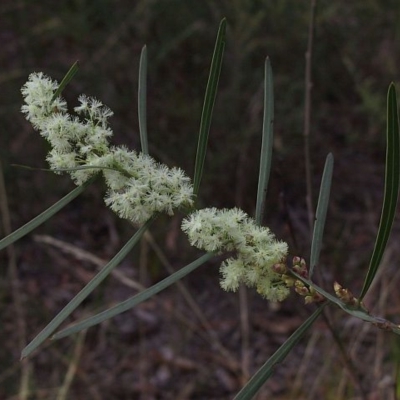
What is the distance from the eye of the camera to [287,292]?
1031 millimetres

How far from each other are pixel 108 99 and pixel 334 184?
4.88ft

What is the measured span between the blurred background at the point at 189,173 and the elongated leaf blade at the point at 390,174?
7.14 ft

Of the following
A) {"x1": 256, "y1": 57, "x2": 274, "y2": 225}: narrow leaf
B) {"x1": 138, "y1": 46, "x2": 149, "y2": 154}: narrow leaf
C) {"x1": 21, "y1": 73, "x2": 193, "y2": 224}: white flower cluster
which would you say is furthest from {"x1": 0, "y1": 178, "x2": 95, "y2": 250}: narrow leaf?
{"x1": 256, "y1": 57, "x2": 274, "y2": 225}: narrow leaf

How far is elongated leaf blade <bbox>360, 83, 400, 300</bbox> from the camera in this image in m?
0.92

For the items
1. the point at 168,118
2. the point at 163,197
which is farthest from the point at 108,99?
the point at 163,197

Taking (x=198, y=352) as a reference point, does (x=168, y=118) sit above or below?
above

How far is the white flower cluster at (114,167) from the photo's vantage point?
1.03m

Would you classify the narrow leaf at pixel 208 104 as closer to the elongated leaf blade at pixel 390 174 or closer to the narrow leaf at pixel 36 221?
the narrow leaf at pixel 36 221

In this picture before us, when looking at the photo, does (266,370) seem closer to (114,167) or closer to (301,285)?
(301,285)

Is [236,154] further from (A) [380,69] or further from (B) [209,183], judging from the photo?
(A) [380,69]

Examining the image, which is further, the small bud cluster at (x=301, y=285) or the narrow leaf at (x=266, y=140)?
the narrow leaf at (x=266, y=140)

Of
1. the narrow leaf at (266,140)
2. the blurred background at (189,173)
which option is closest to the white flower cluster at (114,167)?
the narrow leaf at (266,140)

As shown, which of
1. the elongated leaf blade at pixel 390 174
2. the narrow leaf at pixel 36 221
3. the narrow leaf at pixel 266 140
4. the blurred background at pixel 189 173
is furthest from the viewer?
the blurred background at pixel 189 173

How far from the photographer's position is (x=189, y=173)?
3.74 metres
